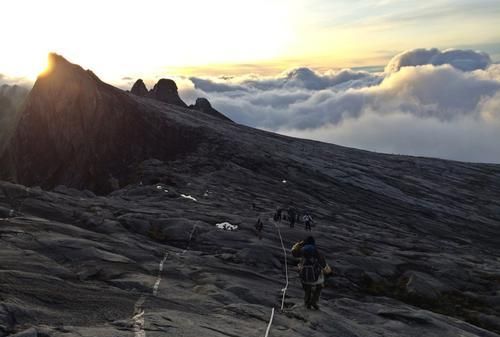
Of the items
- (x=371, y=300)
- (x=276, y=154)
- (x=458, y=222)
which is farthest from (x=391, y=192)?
(x=371, y=300)

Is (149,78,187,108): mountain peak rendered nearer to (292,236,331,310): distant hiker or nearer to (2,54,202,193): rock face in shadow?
(2,54,202,193): rock face in shadow

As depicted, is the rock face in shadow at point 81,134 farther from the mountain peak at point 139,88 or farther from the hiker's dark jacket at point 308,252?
the hiker's dark jacket at point 308,252

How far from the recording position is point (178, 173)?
74.8 metres

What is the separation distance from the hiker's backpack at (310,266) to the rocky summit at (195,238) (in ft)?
5.46

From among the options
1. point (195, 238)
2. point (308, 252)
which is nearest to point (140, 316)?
point (308, 252)

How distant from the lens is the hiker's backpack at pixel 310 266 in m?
21.9

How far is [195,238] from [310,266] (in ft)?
57.2

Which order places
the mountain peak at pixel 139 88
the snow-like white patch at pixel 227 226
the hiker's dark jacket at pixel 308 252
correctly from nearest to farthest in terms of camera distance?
the hiker's dark jacket at pixel 308 252
the snow-like white patch at pixel 227 226
the mountain peak at pixel 139 88

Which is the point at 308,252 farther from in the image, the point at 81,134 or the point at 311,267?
the point at 81,134

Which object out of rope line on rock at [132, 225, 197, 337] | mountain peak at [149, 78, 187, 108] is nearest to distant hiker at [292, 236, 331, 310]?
rope line on rock at [132, 225, 197, 337]

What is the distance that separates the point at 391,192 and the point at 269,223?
61.6 metres

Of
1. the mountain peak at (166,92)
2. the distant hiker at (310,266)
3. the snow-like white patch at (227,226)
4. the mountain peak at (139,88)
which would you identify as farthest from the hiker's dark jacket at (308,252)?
the mountain peak at (139,88)

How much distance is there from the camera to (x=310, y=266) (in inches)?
867

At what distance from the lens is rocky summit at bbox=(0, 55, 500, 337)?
19516mm
